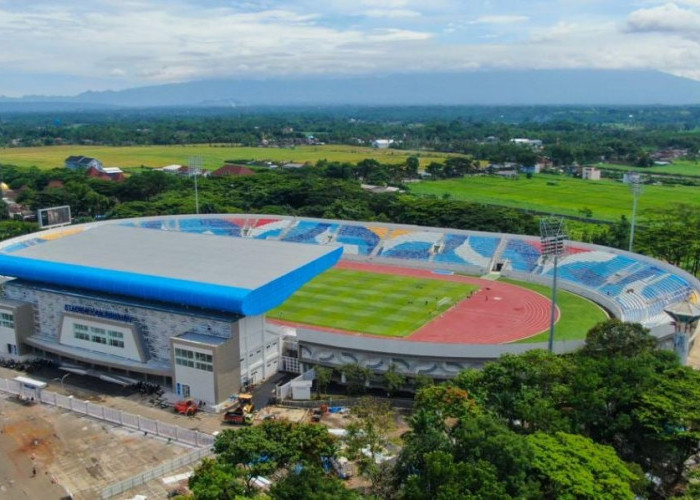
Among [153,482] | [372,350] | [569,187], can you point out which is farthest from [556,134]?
[153,482]

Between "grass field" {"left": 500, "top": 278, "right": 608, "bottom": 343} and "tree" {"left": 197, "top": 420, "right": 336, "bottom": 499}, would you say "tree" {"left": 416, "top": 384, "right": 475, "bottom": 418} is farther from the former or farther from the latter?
"grass field" {"left": 500, "top": 278, "right": 608, "bottom": 343}

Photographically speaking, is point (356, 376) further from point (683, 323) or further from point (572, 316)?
point (572, 316)

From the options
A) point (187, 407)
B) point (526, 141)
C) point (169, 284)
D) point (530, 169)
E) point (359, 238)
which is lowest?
point (187, 407)

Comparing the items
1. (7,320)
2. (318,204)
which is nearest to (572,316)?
(7,320)

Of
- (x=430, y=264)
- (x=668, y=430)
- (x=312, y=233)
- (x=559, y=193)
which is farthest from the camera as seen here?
(x=559, y=193)

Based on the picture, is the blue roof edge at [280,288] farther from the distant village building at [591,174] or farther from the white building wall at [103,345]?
the distant village building at [591,174]
